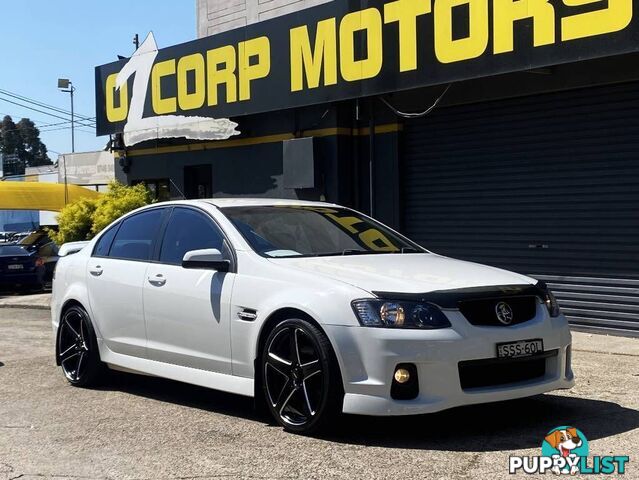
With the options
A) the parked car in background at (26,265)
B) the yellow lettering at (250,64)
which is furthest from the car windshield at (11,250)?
the yellow lettering at (250,64)

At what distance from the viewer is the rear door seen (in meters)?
6.87

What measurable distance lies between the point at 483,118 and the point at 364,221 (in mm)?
5268

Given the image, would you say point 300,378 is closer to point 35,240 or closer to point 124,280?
point 124,280

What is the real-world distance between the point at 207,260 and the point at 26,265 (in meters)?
13.6

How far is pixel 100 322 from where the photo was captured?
7258mm

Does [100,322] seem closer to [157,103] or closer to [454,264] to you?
[454,264]

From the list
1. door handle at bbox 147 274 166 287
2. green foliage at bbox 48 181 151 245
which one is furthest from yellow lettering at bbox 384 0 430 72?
green foliage at bbox 48 181 151 245

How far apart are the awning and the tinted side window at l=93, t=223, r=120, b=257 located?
749 inches

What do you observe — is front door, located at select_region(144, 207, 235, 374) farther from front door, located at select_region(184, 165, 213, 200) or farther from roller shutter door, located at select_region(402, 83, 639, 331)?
front door, located at select_region(184, 165, 213, 200)

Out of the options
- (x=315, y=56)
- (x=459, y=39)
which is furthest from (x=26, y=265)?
(x=459, y=39)

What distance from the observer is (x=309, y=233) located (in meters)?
6.56

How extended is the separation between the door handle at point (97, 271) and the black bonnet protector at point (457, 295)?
3.04 meters

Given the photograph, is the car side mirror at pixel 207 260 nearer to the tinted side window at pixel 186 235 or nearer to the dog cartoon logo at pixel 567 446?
the tinted side window at pixel 186 235

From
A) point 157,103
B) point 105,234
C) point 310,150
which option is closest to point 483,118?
point 310,150
